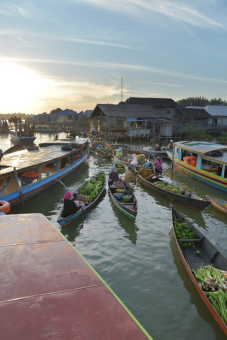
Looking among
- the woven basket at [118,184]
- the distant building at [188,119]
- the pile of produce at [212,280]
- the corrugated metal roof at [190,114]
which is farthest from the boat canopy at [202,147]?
the corrugated metal roof at [190,114]

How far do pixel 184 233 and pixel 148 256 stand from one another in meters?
1.64

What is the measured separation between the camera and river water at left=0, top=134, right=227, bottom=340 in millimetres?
5563

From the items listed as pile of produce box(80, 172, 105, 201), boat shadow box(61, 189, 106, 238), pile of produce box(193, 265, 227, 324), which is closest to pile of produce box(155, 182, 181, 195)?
pile of produce box(80, 172, 105, 201)

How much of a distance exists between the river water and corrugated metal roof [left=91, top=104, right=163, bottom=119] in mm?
23275

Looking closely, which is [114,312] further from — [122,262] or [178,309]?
[122,262]

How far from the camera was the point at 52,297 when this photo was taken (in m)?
2.47

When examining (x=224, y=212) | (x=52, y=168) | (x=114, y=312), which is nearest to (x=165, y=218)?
(x=224, y=212)

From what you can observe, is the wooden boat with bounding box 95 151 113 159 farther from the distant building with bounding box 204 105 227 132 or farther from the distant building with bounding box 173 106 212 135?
the distant building with bounding box 204 105 227 132

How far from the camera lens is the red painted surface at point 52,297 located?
2.03 meters

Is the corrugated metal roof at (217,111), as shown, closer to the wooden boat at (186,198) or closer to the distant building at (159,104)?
the distant building at (159,104)

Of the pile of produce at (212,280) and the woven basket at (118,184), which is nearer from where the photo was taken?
the pile of produce at (212,280)

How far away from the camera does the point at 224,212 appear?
1111cm

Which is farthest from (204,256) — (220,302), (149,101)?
(149,101)

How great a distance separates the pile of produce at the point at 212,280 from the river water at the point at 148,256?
2.50 ft
